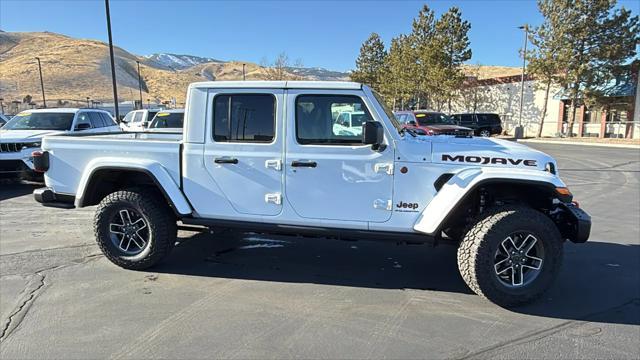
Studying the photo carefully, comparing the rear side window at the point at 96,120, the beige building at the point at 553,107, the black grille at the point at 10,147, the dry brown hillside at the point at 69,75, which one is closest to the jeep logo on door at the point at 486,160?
the black grille at the point at 10,147

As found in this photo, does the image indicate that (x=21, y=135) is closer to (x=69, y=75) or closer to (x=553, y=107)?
(x=553, y=107)

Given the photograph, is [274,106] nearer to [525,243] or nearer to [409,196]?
[409,196]

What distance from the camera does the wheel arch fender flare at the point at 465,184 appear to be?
374 cm

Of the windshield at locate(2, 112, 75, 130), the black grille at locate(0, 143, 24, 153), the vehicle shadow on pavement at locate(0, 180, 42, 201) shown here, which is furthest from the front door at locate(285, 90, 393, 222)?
the windshield at locate(2, 112, 75, 130)

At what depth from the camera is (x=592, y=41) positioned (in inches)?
1206

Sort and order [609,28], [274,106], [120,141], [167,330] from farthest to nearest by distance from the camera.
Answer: [609,28], [120,141], [274,106], [167,330]

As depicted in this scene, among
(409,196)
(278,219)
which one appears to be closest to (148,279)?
(278,219)

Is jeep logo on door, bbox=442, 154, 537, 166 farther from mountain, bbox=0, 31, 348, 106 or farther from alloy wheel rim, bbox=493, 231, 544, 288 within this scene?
mountain, bbox=0, 31, 348, 106

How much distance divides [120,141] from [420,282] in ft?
11.5

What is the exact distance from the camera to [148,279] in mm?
4441

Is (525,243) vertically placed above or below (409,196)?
below

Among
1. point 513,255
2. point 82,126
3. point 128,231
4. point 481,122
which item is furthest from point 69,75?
point 513,255

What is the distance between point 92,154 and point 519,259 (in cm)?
448

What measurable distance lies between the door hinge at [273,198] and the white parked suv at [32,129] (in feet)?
18.1
